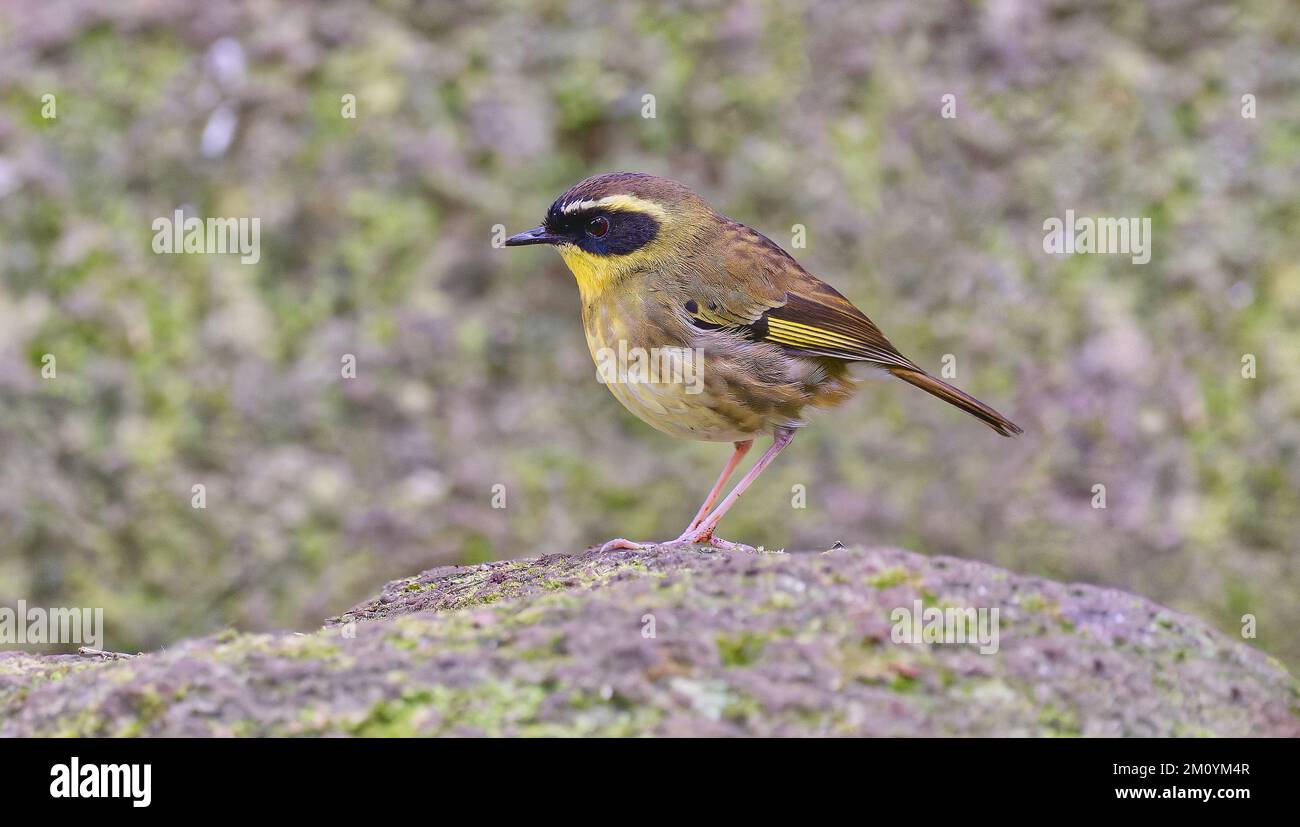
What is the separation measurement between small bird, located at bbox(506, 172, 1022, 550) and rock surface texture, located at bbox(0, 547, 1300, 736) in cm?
145

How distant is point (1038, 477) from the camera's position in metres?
8.62

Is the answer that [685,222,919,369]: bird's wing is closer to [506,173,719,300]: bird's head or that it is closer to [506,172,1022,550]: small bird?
[506,172,1022,550]: small bird

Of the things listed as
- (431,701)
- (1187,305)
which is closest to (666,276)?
(431,701)

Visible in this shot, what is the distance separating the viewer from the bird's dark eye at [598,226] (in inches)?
220

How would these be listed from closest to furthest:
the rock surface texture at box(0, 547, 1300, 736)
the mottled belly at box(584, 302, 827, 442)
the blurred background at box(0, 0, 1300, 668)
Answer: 1. the rock surface texture at box(0, 547, 1300, 736)
2. the mottled belly at box(584, 302, 827, 442)
3. the blurred background at box(0, 0, 1300, 668)

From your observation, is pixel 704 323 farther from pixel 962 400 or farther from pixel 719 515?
pixel 962 400

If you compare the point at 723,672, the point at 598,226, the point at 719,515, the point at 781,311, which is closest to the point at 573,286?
the point at 598,226

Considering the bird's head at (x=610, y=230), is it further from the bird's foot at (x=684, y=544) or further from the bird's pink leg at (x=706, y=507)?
the bird's foot at (x=684, y=544)

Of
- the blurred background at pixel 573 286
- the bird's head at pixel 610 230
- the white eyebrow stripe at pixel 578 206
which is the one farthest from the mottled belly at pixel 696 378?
the blurred background at pixel 573 286

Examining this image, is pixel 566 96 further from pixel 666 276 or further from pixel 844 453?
pixel 666 276

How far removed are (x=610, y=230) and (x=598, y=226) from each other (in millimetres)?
54

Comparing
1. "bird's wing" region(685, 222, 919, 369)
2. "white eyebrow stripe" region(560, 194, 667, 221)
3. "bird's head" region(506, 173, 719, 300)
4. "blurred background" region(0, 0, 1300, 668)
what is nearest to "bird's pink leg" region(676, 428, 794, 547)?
"bird's wing" region(685, 222, 919, 369)

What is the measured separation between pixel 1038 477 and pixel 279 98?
5.43 meters

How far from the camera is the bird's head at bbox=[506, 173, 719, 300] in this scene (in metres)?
5.57
